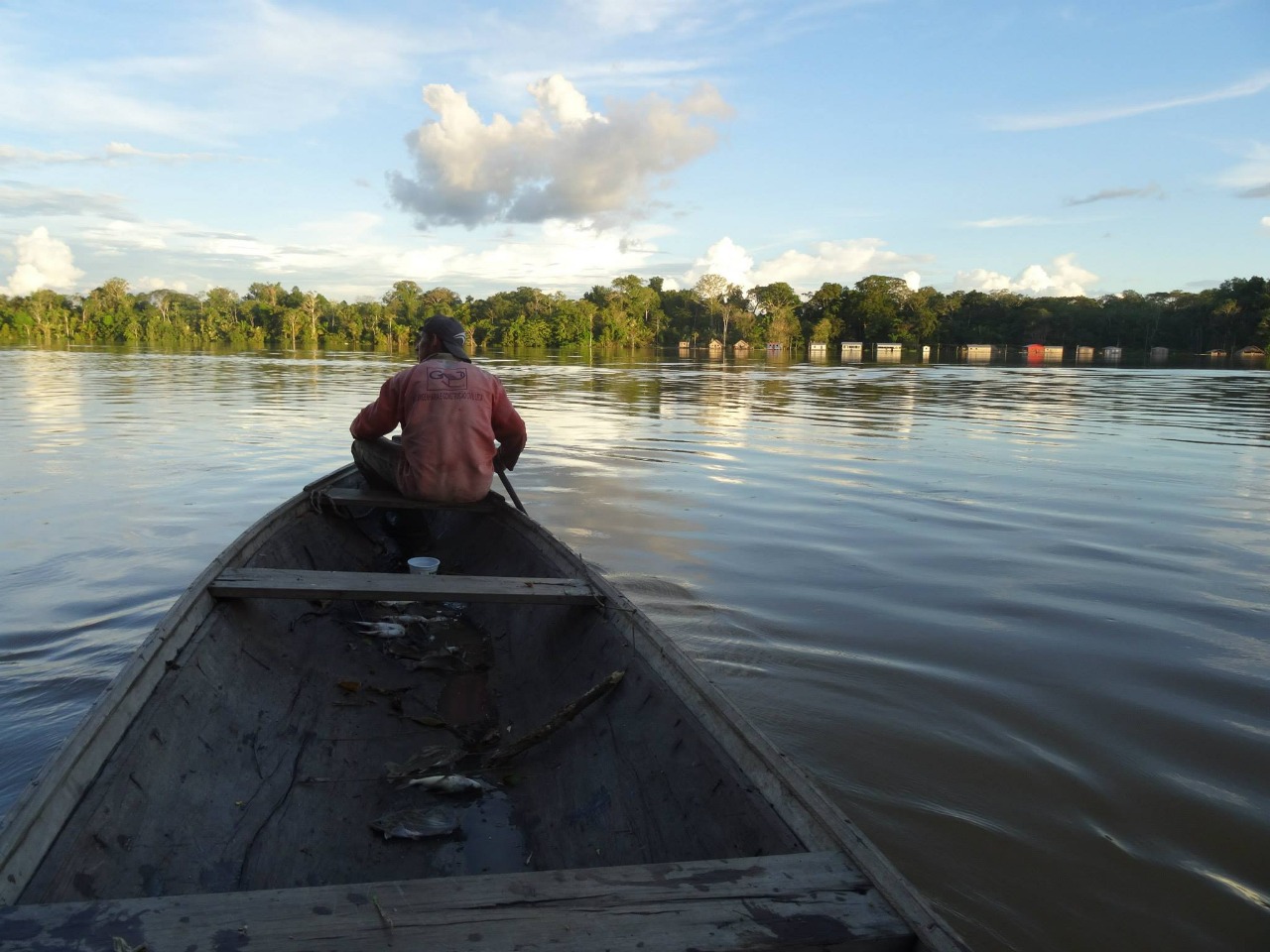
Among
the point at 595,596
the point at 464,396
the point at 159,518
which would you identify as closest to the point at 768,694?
the point at 595,596

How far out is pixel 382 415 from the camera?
4.33 m

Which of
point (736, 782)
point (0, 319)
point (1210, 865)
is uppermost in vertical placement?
point (0, 319)

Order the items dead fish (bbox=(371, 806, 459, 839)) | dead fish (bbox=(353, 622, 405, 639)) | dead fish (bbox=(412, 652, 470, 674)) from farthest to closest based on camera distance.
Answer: dead fish (bbox=(353, 622, 405, 639)) < dead fish (bbox=(412, 652, 470, 674)) < dead fish (bbox=(371, 806, 459, 839))

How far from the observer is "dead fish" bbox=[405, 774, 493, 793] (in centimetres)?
233

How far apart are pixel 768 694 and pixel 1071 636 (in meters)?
1.75

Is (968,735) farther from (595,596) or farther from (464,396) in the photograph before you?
(464,396)

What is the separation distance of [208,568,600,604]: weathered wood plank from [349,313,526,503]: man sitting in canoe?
1.28m

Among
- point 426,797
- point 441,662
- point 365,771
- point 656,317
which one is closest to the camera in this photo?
point 426,797

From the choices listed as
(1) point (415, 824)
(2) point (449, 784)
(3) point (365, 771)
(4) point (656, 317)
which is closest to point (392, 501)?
(3) point (365, 771)

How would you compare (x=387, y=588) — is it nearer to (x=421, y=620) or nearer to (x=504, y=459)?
(x=421, y=620)

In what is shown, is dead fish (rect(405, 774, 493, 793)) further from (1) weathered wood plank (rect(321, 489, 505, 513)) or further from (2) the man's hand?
(2) the man's hand

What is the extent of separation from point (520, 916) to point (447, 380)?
315 centimetres

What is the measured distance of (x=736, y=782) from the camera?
177cm

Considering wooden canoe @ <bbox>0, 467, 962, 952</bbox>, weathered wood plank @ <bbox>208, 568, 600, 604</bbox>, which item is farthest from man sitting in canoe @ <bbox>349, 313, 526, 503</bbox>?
weathered wood plank @ <bbox>208, 568, 600, 604</bbox>
